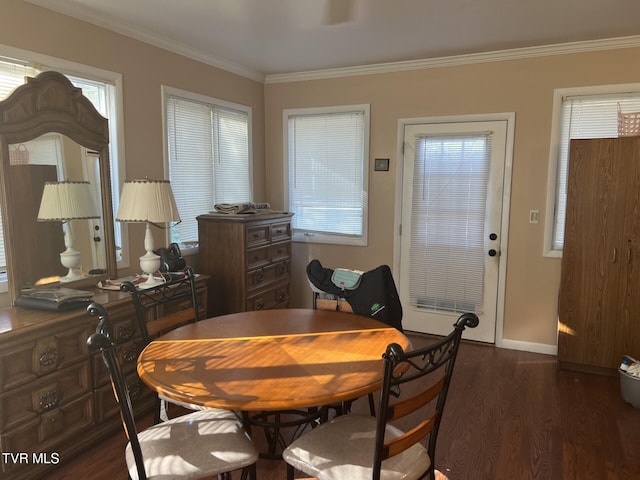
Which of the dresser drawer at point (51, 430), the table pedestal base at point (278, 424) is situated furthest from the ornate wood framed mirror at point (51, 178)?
the table pedestal base at point (278, 424)

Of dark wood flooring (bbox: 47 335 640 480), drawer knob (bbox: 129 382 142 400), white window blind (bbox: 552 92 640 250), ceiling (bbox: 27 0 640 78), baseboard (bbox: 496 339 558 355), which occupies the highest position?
ceiling (bbox: 27 0 640 78)

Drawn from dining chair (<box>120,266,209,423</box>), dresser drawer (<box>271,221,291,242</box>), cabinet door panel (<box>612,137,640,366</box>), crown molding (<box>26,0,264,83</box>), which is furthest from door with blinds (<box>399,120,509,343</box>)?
dining chair (<box>120,266,209,423</box>)

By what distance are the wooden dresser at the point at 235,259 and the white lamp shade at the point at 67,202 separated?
944 mm

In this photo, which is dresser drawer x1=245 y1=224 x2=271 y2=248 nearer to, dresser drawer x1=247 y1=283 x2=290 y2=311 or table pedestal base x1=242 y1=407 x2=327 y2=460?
dresser drawer x1=247 y1=283 x2=290 y2=311

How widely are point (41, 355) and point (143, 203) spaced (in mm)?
1004

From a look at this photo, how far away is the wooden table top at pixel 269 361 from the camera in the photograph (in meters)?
1.56

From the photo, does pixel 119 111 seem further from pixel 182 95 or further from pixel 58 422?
pixel 58 422

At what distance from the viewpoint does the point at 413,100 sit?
418 cm

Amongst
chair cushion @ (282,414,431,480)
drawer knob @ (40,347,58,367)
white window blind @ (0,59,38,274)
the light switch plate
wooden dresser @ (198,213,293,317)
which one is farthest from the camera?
the light switch plate

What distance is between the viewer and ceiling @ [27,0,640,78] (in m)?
2.79

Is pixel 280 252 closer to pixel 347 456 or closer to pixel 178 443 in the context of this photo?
pixel 178 443

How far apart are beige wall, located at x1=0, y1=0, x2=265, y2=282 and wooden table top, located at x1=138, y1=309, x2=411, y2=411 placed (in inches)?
59.1

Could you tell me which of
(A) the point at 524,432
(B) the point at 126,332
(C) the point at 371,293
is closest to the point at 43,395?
(B) the point at 126,332

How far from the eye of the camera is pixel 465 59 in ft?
12.9
